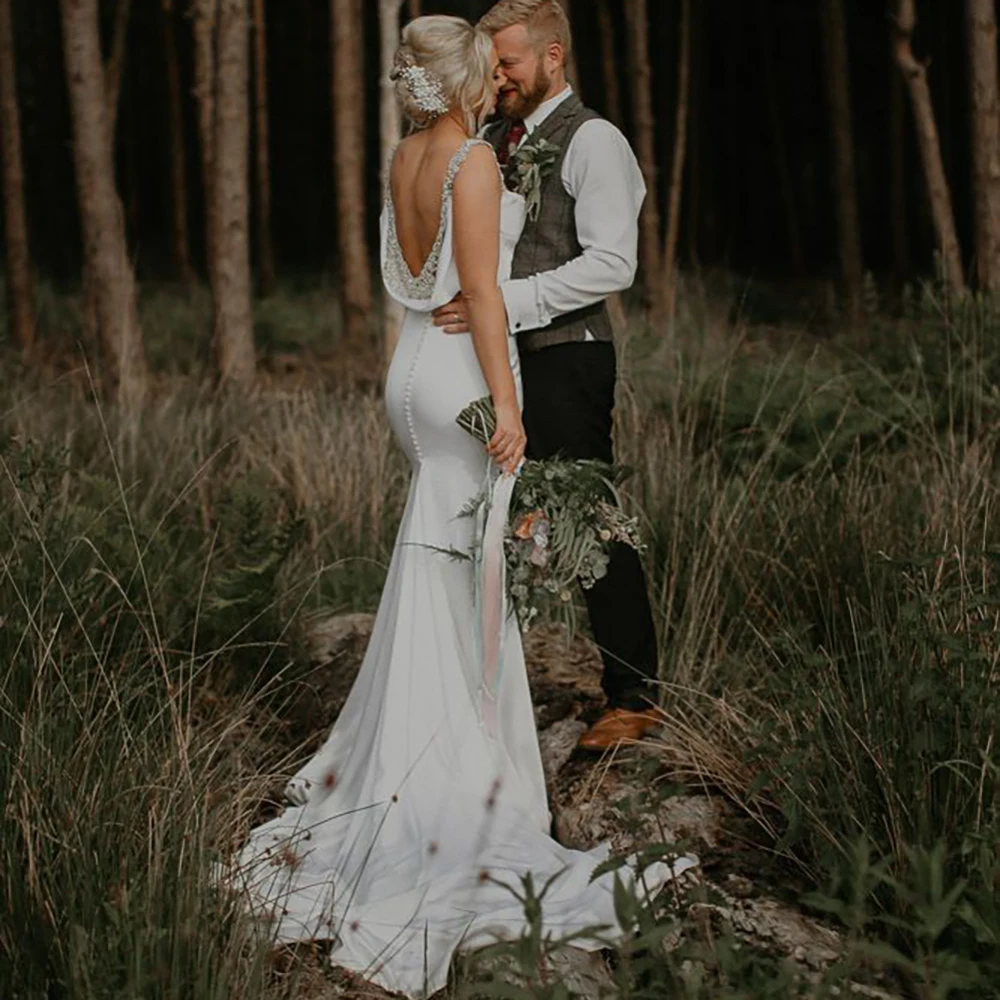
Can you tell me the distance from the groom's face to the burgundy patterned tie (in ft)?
0.30

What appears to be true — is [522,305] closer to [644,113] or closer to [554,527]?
[554,527]

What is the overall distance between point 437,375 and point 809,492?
2.07 meters

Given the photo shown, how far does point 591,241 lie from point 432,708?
135cm

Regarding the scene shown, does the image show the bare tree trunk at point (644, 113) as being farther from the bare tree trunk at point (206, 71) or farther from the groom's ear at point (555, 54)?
the groom's ear at point (555, 54)

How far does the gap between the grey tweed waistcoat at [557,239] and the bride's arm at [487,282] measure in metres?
0.34

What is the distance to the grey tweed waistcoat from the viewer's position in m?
4.68

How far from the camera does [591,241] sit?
15.1 feet

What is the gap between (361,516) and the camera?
7051 millimetres

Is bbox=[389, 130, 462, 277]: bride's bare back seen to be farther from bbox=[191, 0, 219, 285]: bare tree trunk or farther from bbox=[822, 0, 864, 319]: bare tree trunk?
bbox=[822, 0, 864, 319]: bare tree trunk

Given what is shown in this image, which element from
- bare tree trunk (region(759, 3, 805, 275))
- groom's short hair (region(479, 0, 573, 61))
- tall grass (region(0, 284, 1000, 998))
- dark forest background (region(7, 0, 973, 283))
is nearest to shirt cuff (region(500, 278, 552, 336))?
groom's short hair (region(479, 0, 573, 61))

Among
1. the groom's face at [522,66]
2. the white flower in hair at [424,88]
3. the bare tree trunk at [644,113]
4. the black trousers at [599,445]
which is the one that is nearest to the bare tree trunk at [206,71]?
the bare tree trunk at [644,113]

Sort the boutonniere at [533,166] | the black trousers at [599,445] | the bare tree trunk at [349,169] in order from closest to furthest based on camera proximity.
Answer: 1. the boutonniere at [533,166]
2. the black trousers at [599,445]
3. the bare tree trunk at [349,169]

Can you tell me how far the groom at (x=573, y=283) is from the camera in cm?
459

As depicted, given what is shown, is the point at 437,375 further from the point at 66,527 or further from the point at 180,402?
the point at 180,402
